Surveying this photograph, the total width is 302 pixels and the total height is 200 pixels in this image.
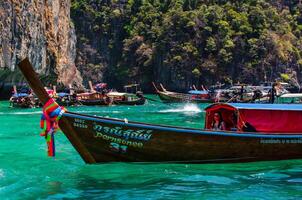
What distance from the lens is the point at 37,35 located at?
57500mm

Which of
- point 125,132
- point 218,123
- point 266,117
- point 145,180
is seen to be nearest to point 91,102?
→ point 266,117

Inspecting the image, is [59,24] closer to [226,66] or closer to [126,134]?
[226,66]

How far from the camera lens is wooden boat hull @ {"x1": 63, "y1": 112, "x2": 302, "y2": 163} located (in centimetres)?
1309

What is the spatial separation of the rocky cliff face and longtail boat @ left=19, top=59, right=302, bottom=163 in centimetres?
3811

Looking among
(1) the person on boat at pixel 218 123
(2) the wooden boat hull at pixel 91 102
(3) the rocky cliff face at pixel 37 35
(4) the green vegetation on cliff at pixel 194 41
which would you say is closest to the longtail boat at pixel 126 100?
(2) the wooden boat hull at pixel 91 102

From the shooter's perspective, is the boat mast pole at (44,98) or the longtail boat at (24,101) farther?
the longtail boat at (24,101)

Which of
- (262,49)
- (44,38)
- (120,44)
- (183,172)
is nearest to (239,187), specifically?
(183,172)

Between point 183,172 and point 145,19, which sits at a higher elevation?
point 145,19

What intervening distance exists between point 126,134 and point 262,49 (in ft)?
249

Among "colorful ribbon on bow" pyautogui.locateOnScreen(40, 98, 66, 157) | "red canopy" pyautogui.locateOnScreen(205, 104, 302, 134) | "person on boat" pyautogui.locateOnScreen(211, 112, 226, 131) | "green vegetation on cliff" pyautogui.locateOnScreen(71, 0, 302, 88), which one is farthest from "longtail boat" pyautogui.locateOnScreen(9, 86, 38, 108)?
"green vegetation on cliff" pyautogui.locateOnScreen(71, 0, 302, 88)

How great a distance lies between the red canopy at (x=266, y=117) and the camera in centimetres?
1518

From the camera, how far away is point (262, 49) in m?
85.7

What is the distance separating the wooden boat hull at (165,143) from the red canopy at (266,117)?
1.44 m

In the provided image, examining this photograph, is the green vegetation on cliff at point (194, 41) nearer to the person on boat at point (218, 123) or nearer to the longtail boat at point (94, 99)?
the longtail boat at point (94, 99)
